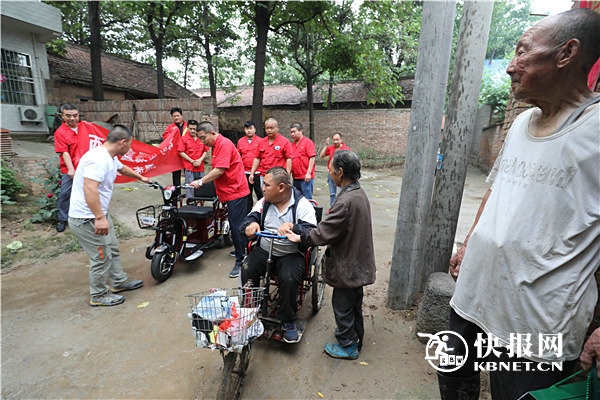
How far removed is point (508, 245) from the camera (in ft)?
4.27

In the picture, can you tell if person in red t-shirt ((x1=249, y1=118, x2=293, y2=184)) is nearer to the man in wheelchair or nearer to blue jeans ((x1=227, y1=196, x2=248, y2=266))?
blue jeans ((x1=227, y1=196, x2=248, y2=266))

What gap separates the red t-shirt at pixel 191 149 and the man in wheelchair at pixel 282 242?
4.13 metres

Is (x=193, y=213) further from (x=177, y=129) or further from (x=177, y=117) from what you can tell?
(x=177, y=117)

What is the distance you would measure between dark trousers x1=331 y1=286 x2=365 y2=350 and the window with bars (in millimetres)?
13880

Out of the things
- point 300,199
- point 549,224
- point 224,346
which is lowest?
point 224,346

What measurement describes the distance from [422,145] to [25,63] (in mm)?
14776

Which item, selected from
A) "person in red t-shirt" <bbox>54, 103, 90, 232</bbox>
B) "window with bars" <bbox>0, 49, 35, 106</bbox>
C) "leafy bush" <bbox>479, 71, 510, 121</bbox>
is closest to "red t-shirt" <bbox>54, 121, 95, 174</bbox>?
"person in red t-shirt" <bbox>54, 103, 90, 232</bbox>

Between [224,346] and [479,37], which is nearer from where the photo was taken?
[224,346]

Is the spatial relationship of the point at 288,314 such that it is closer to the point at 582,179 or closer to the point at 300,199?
the point at 300,199

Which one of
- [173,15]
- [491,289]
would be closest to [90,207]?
[491,289]

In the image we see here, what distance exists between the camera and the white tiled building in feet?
33.6

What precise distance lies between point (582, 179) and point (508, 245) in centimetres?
35

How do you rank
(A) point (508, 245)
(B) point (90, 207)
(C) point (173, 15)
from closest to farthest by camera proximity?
(A) point (508, 245) → (B) point (90, 207) → (C) point (173, 15)

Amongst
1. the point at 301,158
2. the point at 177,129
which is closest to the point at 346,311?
the point at 301,158
